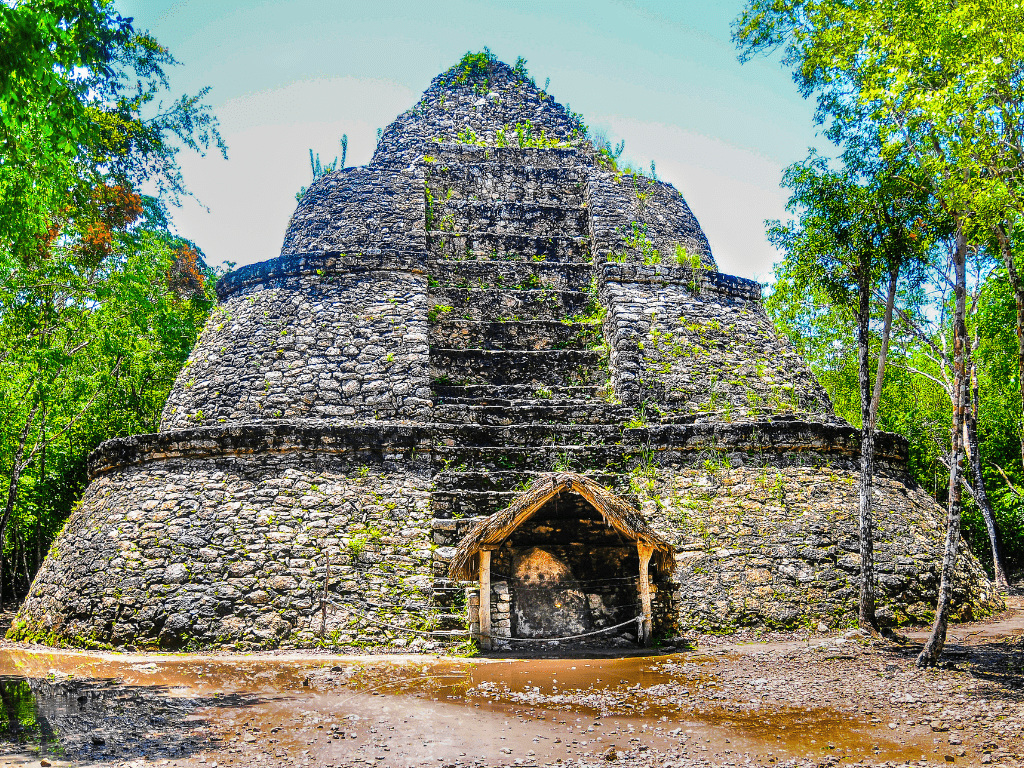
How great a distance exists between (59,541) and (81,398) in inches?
245

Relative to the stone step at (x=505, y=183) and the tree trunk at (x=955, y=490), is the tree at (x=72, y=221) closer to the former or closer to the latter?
the stone step at (x=505, y=183)

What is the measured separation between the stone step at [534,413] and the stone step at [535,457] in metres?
0.60

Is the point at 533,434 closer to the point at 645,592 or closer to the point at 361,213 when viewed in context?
the point at 645,592

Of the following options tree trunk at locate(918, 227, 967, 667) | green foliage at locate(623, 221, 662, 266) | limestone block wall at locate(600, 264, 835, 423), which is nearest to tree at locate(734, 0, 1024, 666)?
tree trunk at locate(918, 227, 967, 667)

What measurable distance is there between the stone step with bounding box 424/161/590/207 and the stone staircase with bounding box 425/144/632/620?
0.02 meters

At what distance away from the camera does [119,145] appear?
981cm

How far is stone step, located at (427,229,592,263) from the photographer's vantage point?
13.2 metres

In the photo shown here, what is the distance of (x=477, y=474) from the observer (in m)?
8.90

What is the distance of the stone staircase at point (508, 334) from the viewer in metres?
9.07

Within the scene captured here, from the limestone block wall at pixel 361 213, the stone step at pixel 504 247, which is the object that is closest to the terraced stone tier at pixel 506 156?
the limestone block wall at pixel 361 213

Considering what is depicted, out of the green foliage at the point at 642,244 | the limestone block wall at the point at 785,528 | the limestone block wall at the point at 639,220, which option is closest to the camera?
the limestone block wall at the point at 785,528

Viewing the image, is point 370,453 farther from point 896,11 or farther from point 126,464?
point 896,11

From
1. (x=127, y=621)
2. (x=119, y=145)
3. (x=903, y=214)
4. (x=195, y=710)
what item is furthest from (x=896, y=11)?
(x=127, y=621)

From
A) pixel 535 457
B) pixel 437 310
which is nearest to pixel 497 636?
pixel 535 457
